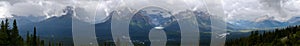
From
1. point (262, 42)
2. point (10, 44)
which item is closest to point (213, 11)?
point (10, 44)

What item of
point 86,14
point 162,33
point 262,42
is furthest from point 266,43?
point 162,33

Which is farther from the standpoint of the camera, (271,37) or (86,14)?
(271,37)

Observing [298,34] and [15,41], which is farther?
[298,34]

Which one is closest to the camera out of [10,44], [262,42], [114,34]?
[114,34]

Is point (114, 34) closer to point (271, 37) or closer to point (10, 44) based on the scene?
point (10, 44)

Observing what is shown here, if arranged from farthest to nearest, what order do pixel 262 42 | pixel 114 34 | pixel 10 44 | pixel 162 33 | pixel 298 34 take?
pixel 262 42
pixel 298 34
pixel 10 44
pixel 162 33
pixel 114 34

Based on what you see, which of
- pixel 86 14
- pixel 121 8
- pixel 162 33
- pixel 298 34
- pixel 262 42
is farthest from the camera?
pixel 262 42

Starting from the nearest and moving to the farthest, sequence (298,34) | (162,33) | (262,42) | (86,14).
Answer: (162,33)
(86,14)
(298,34)
(262,42)

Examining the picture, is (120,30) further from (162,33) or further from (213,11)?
(213,11)
